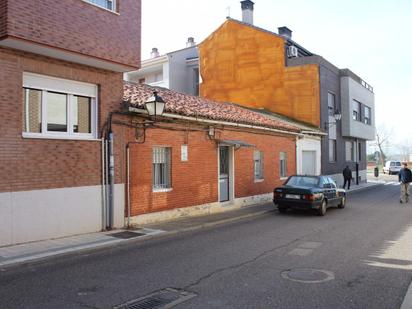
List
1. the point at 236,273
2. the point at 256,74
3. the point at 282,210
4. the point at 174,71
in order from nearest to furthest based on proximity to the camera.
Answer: the point at 236,273 < the point at 282,210 < the point at 256,74 < the point at 174,71

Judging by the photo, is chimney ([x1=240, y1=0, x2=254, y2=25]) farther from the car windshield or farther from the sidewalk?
the sidewalk

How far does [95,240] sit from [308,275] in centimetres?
476

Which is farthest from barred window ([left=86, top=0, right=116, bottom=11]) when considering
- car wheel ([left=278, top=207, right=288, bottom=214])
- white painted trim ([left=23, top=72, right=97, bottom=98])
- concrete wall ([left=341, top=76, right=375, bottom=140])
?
concrete wall ([left=341, top=76, right=375, bottom=140])

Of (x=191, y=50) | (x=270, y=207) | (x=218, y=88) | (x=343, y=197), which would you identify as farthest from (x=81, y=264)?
(x=191, y=50)

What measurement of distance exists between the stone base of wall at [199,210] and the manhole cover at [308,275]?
564 centimetres

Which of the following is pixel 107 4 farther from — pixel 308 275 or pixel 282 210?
pixel 282 210

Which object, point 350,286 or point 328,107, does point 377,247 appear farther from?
point 328,107

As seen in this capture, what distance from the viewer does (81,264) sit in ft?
25.0

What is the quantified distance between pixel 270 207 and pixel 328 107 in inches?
545

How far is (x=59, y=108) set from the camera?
10031mm

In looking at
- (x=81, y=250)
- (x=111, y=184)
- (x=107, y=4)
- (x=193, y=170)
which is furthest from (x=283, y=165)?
(x=81, y=250)

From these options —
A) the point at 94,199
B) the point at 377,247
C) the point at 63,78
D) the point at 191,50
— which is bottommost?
the point at 377,247

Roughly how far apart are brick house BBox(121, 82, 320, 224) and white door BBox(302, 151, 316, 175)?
4836 mm

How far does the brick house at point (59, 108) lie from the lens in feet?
28.5
